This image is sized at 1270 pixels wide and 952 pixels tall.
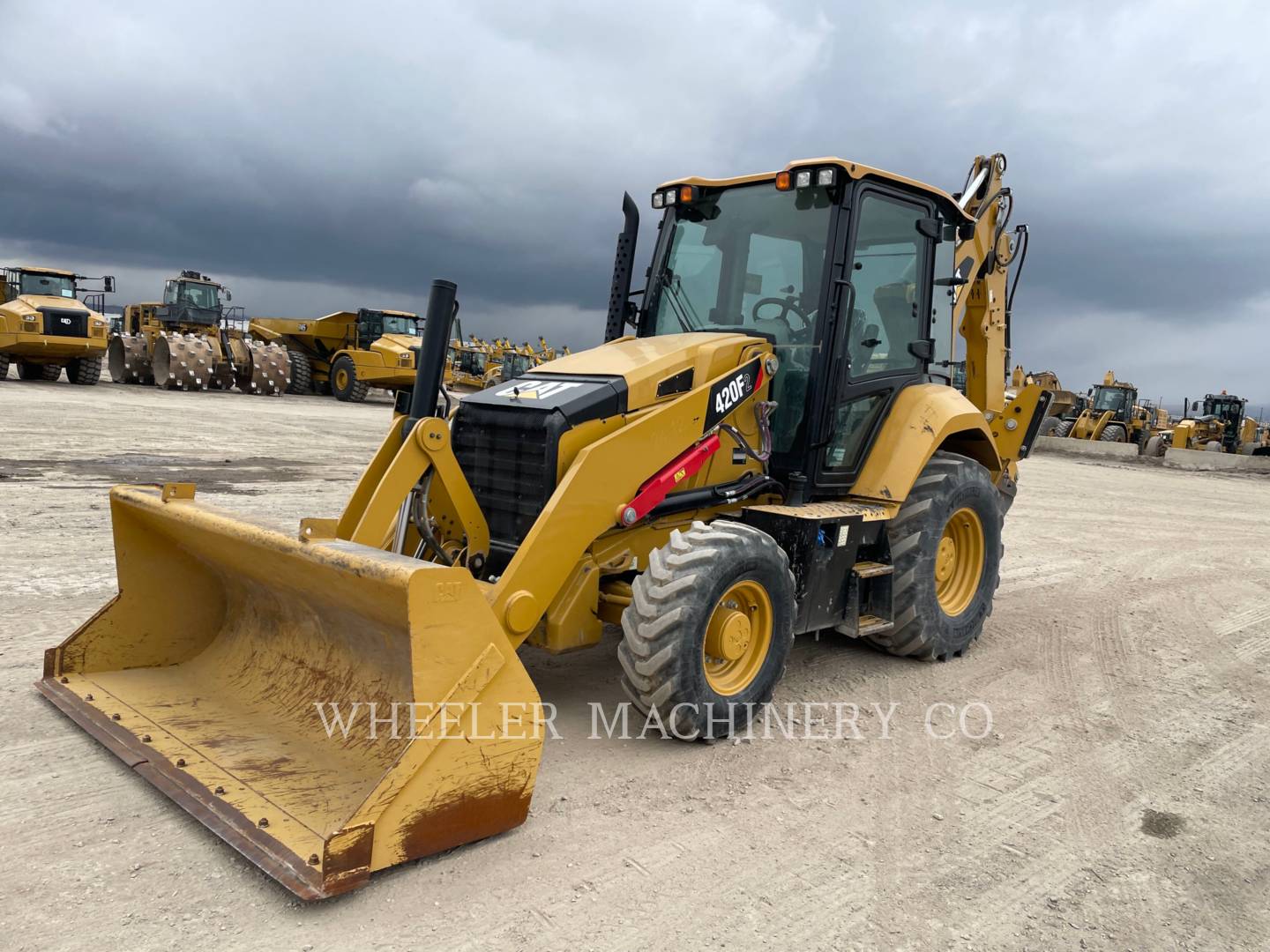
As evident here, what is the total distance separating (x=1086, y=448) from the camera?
30.1m

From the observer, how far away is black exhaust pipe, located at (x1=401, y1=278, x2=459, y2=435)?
4.01 metres

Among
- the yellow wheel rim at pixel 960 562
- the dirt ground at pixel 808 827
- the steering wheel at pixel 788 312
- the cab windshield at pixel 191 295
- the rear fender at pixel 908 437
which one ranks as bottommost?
the dirt ground at pixel 808 827

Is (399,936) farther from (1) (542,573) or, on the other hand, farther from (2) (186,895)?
(1) (542,573)

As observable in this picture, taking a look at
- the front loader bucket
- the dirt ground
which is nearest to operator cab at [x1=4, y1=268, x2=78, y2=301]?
the dirt ground

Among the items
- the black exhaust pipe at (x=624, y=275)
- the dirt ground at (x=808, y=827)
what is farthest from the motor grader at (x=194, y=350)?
the black exhaust pipe at (x=624, y=275)

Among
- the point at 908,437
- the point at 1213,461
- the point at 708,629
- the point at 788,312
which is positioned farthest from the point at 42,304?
the point at 1213,461

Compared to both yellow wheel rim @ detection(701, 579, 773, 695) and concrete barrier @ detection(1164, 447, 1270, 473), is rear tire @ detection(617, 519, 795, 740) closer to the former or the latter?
yellow wheel rim @ detection(701, 579, 773, 695)

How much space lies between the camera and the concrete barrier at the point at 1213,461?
26984 mm

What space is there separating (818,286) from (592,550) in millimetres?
1823

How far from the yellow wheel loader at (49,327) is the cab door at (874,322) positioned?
2372cm

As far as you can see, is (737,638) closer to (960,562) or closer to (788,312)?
(788,312)

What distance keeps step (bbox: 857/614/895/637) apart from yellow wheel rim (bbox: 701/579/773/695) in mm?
958

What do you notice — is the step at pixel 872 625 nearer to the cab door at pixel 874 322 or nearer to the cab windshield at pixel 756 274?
the cab door at pixel 874 322

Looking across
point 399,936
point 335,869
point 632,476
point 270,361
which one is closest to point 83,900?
point 335,869
